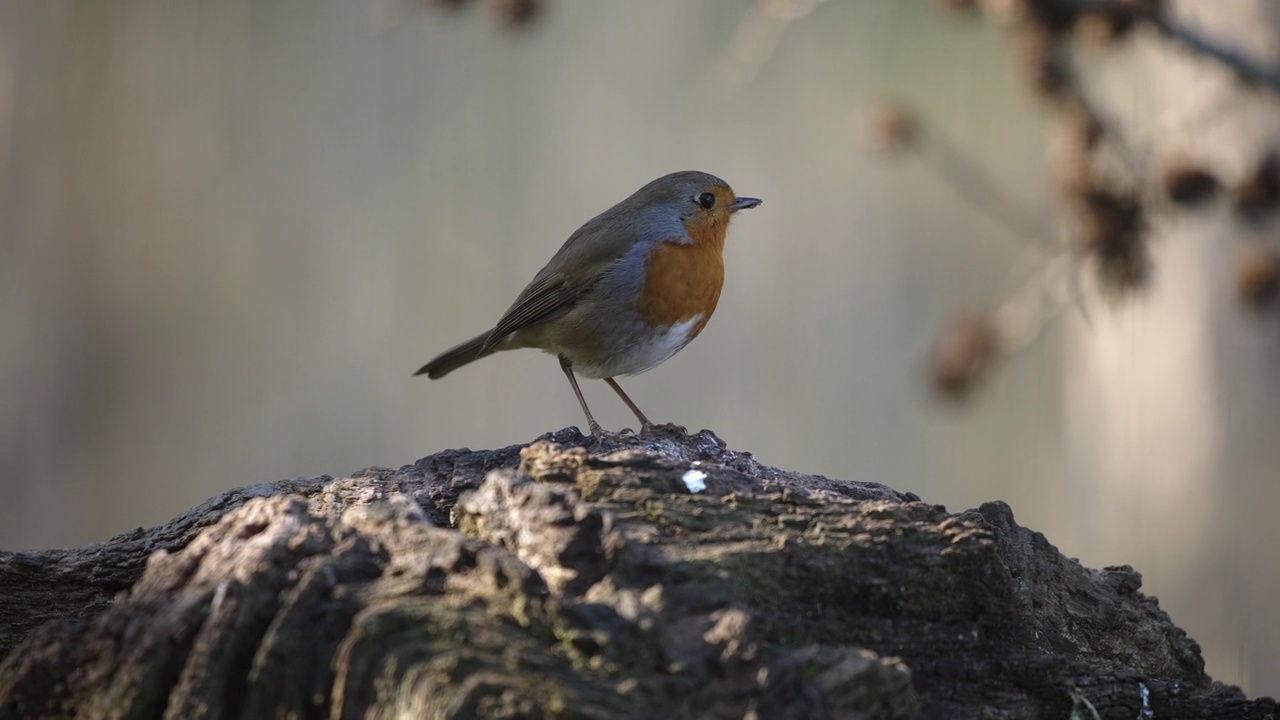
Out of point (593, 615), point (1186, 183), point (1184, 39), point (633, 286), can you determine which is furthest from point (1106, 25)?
point (593, 615)

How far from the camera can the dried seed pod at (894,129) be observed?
12.7 ft

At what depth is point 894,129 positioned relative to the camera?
3.86m

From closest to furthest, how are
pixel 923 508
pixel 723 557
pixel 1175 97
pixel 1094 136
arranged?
1. pixel 723 557
2. pixel 923 508
3. pixel 1094 136
4. pixel 1175 97

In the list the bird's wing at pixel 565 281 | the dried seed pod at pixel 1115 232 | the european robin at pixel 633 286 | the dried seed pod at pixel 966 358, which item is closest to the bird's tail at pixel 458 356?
the european robin at pixel 633 286

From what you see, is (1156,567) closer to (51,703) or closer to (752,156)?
(752,156)

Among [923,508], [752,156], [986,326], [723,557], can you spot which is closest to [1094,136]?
[986,326]

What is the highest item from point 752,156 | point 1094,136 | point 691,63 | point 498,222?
point 691,63

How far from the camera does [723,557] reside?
2062 mm

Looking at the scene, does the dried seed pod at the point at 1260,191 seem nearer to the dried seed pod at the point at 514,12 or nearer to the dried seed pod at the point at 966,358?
the dried seed pod at the point at 966,358

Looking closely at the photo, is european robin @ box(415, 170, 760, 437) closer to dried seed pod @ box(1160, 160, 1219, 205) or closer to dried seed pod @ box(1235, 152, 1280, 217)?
dried seed pod @ box(1160, 160, 1219, 205)

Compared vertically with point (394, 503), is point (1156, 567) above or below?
above

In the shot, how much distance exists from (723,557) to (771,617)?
0.13 metres

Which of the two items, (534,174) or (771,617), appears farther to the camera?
(534,174)

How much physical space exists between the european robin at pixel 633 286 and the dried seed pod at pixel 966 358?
0.92m
